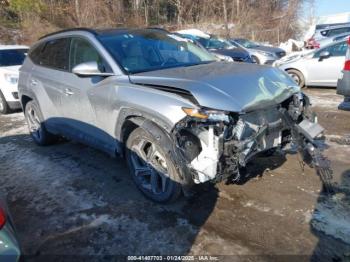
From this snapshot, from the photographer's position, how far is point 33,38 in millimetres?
23594

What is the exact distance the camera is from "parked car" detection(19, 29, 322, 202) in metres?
3.01

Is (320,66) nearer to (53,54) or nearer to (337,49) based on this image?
(337,49)

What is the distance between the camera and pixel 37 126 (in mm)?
5684

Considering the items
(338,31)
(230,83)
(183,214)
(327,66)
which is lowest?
(183,214)

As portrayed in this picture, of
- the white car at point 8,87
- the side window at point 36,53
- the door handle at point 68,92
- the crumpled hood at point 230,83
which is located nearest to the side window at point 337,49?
the crumpled hood at point 230,83

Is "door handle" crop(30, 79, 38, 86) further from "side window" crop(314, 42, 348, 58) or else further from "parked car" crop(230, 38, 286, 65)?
"parked car" crop(230, 38, 286, 65)

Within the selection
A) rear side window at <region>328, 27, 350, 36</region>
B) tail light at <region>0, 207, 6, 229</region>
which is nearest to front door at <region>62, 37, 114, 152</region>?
tail light at <region>0, 207, 6, 229</region>

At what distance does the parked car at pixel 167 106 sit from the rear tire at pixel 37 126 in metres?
0.60

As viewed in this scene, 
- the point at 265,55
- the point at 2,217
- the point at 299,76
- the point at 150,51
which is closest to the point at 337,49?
the point at 299,76

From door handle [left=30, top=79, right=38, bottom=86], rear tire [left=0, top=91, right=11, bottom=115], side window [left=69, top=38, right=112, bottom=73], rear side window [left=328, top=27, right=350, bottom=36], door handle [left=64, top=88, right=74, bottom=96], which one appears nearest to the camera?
side window [left=69, top=38, right=112, bottom=73]

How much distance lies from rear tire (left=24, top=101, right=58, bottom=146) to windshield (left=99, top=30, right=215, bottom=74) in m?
2.08

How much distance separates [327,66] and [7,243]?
886 cm

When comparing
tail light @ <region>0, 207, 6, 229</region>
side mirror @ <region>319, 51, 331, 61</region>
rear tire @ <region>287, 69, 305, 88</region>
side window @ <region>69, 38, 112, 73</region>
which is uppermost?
side window @ <region>69, 38, 112, 73</region>

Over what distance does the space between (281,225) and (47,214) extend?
93.7 inches
